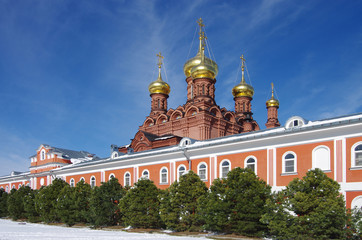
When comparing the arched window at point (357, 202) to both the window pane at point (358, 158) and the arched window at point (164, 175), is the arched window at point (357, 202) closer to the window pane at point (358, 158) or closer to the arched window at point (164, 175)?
the window pane at point (358, 158)

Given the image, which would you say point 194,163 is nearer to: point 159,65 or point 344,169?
point 344,169

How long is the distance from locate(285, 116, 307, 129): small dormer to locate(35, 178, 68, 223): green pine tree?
19396 millimetres

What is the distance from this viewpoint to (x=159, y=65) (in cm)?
5403

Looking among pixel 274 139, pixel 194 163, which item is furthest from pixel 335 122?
pixel 194 163

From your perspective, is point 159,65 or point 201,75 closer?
point 201,75

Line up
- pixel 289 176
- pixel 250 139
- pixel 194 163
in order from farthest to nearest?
pixel 194 163, pixel 250 139, pixel 289 176

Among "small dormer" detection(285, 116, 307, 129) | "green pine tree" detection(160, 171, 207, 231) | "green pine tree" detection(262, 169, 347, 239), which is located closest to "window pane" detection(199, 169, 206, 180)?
"green pine tree" detection(160, 171, 207, 231)

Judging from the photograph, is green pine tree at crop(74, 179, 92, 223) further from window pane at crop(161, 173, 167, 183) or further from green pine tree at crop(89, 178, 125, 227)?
window pane at crop(161, 173, 167, 183)

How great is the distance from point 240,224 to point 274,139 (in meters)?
5.36

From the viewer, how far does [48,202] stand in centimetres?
2984

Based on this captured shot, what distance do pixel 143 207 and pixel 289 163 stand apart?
9.41 m

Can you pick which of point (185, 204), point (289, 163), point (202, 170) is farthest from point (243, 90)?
point (185, 204)

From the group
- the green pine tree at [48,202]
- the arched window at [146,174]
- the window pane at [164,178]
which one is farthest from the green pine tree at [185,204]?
the green pine tree at [48,202]

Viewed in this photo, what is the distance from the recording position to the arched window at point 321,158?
18.4 meters
